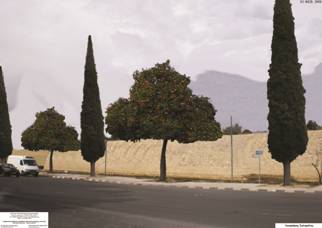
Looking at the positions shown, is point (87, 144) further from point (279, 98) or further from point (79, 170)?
point (279, 98)

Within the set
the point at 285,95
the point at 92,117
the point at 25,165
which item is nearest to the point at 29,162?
the point at 25,165

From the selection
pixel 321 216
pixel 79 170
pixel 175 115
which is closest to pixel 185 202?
pixel 321 216

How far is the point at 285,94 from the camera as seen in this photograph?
35062 mm

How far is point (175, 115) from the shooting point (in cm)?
4288

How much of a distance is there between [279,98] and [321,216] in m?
18.7

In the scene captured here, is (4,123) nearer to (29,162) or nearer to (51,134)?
(51,134)

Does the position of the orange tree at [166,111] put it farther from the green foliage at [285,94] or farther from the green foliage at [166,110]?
the green foliage at [285,94]

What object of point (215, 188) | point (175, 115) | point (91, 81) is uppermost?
point (91, 81)

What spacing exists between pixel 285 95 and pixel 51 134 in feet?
128

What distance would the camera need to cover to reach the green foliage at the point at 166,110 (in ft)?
139

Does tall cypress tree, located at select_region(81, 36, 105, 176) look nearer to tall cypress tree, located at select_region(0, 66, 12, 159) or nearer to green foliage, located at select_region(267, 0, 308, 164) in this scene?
green foliage, located at select_region(267, 0, 308, 164)

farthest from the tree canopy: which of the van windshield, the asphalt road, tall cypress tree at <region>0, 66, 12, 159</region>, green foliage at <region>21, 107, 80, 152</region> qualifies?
the asphalt road

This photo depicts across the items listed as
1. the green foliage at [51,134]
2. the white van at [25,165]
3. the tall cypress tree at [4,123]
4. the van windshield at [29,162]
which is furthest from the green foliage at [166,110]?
the tall cypress tree at [4,123]

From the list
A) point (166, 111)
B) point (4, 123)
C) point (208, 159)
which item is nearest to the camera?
point (166, 111)
